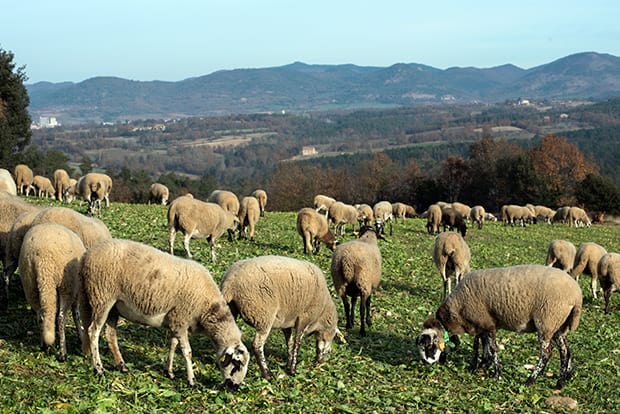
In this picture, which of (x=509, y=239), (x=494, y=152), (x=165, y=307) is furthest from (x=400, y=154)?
(x=165, y=307)

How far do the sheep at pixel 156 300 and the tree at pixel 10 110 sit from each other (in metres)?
49.7

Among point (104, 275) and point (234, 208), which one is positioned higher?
point (104, 275)

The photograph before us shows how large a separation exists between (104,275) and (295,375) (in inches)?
156

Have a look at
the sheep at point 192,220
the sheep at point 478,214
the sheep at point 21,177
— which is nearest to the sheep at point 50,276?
the sheep at point 192,220

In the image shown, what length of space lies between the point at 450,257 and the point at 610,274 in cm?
574

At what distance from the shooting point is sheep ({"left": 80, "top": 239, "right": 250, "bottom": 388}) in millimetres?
10102

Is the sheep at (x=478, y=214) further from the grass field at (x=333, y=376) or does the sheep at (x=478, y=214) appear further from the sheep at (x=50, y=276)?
the sheep at (x=50, y=276)

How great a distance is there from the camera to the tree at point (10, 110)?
5491 centimetres

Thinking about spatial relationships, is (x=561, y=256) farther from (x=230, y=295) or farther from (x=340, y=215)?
(x=230, y=295)

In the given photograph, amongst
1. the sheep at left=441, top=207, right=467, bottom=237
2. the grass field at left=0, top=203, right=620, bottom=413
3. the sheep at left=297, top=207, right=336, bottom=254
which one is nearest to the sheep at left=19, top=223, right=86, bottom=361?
the grass field at left=0, top=203, right=620, bottom=413

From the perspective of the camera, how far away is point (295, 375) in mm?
11664

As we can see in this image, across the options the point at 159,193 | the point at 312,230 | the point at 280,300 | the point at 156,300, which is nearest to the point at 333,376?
the point at 280,300

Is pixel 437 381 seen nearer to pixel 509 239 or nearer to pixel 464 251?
pixel 464 251

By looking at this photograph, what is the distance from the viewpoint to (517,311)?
42.0ft
